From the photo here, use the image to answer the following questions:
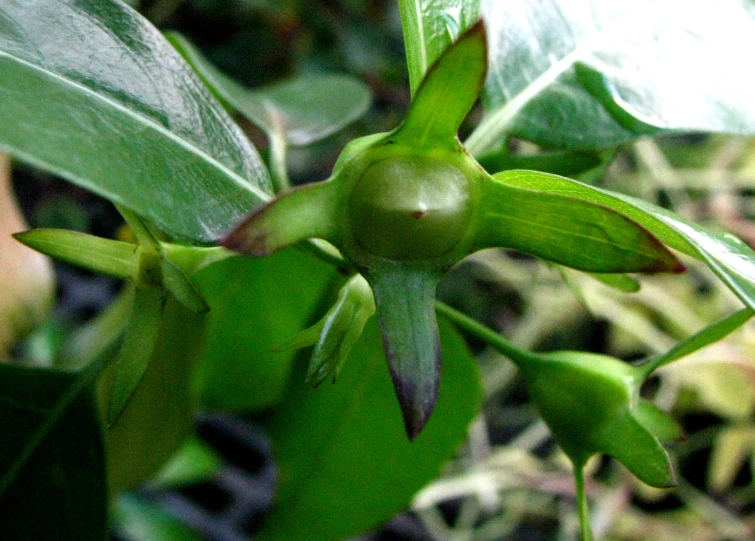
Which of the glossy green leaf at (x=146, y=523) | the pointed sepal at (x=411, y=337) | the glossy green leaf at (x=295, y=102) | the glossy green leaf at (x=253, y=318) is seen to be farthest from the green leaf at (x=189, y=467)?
the pointed sepal at (x=411, y=337)

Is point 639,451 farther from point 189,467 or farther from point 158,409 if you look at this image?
point 189,467

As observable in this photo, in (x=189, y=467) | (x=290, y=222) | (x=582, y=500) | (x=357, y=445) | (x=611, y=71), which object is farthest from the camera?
(x=189, y=467)

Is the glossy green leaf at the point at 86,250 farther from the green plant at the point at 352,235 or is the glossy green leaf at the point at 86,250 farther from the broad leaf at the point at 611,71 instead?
the broad leaf at the point at 611,71

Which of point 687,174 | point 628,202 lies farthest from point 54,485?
point 687,174

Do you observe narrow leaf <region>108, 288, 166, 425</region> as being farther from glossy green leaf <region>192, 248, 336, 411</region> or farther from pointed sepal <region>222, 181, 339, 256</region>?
glossy green leaf <region>192, 248, 336, 411</region>

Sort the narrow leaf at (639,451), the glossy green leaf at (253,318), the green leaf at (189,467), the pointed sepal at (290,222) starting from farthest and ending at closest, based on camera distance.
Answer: the green leaf at (189,467), the glossy green leaf at (253,318), the narrow leaf at (639,451), the pointed sepal at (290,222)

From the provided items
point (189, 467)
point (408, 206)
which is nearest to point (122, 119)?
point (408, 206)
